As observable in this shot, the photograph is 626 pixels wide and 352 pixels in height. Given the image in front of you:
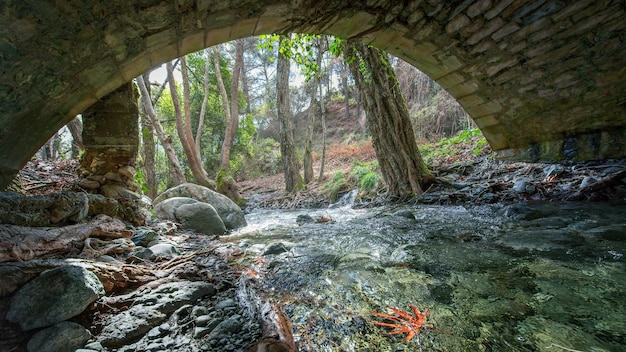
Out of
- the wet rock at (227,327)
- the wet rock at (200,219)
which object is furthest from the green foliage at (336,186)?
the wet rock at (227,327)

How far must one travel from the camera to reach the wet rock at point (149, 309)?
1341 millimetres

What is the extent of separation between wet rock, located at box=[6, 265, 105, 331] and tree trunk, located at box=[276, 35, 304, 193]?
7.38 metres

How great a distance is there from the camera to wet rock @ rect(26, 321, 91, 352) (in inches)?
46.9

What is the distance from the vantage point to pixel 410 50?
3324 mm

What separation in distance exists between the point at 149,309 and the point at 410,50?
3684 millimetres

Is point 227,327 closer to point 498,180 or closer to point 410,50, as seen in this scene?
point 410,50

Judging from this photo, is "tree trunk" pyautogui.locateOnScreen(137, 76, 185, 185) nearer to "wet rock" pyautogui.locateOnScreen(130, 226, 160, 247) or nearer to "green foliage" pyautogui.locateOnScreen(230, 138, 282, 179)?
"wet rock" pyautogui.locateOnScreen(130, 226, 160, 247)

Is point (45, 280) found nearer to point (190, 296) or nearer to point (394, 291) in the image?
point (190, 296)

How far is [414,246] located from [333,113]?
21.1m

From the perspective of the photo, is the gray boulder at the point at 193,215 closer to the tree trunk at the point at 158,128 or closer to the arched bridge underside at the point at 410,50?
the arched bridge underside at the point at 410,50

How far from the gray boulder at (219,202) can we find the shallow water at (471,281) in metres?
1.64

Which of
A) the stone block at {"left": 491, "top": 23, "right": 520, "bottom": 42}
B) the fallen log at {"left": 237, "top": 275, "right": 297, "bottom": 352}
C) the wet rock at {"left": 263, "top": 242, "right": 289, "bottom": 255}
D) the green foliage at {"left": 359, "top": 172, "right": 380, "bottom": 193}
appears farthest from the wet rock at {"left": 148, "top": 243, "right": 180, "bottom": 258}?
the green foliage at {"left": 359, "top": 172, "right": 380, "bottom": 193}

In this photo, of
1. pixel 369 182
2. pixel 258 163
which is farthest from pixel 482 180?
pixel 258 163

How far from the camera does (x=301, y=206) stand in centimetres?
757
